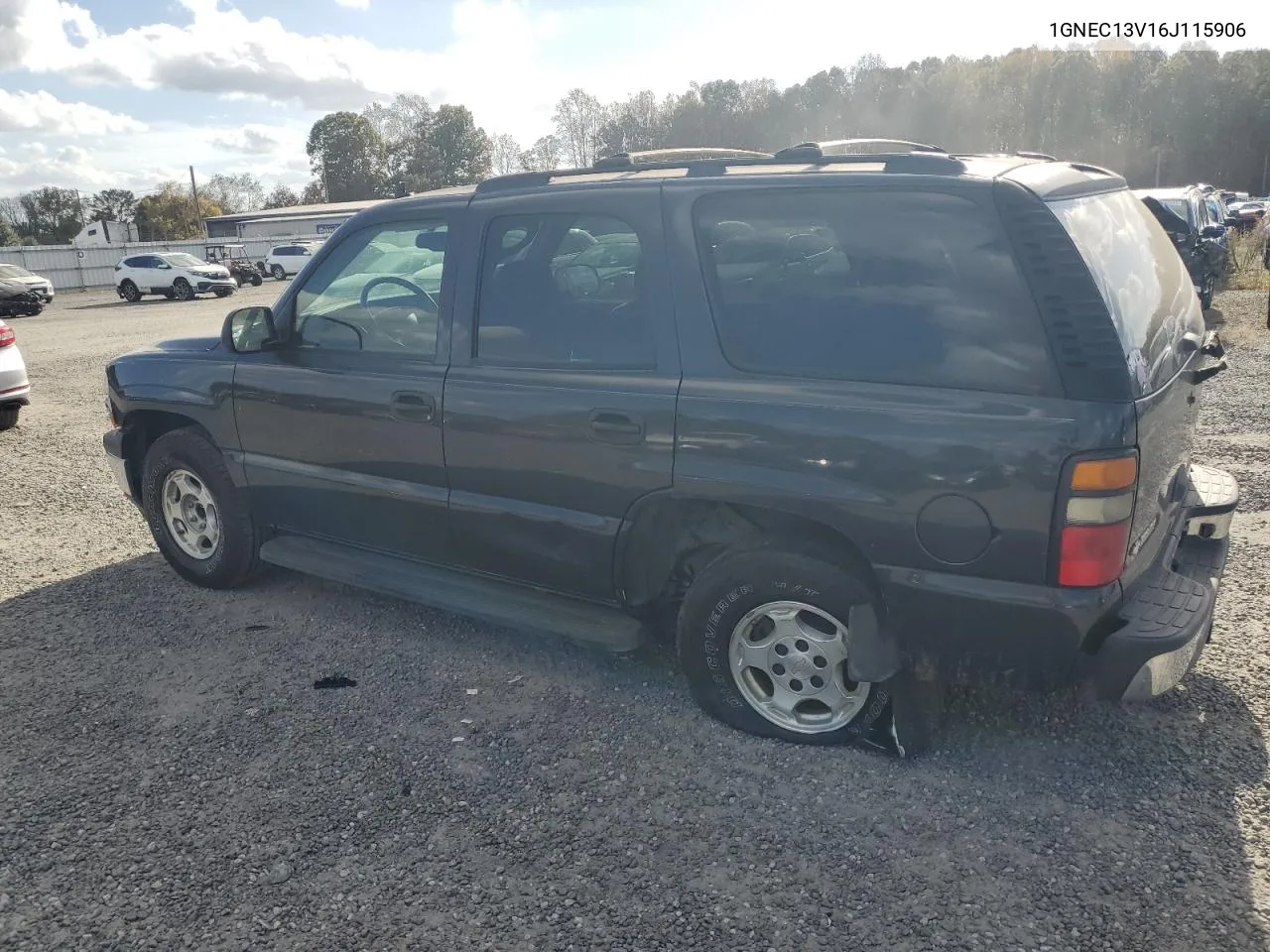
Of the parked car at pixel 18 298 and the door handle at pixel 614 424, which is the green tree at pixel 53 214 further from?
the door handle at pixel 614 424

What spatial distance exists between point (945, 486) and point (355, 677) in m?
2.53

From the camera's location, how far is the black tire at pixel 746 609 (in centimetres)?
310

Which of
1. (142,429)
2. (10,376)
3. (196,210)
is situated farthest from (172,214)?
(142,429)

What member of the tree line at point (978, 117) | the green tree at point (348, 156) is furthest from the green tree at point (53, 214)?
the green tree at point (348, 156)

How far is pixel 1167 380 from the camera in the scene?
296cm

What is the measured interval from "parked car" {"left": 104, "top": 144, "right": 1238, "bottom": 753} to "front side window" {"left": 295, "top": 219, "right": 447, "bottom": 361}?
17mm

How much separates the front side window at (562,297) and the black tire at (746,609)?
79cm

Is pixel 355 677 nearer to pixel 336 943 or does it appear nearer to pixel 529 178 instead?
pixel 336 943

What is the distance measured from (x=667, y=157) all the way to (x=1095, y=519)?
236 cm

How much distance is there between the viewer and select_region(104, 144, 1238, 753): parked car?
8.93 ft

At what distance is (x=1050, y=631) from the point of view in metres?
2.76

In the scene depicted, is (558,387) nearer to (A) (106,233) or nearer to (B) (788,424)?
(B) (788,424)

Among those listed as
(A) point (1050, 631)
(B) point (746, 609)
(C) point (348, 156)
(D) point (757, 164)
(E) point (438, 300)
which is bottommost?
(B) point (746, 609)

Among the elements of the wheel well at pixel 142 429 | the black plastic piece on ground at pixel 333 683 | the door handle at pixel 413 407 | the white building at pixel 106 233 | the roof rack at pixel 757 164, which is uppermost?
the white building at pixel 106 233
